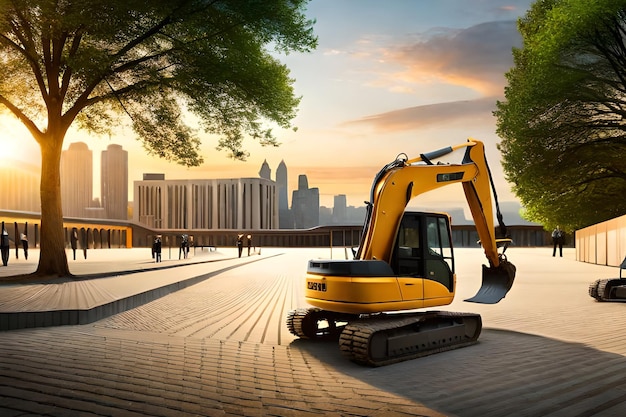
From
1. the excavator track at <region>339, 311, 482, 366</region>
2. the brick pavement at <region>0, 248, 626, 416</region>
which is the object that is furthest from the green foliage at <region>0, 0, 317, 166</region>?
the excavator track at <region>339, 311, 482, 366</region>

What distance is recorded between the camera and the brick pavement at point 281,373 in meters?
5.17

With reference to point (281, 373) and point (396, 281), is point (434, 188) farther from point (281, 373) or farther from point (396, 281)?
point (281, 373)

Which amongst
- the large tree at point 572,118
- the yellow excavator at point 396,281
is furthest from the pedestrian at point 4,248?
the large tree at point 572,118

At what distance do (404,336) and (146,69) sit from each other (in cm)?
1633

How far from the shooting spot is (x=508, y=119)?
32.7 m

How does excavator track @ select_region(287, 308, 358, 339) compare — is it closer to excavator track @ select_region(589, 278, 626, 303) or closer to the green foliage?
excavator track @ select_region(589, 278, 626, 303)

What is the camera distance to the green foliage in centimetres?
1764

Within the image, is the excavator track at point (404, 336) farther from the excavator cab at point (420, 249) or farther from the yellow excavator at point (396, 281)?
the excavator cab at point (420, 249)

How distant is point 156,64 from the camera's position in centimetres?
2095

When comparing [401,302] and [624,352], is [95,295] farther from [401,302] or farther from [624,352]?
[624,352]

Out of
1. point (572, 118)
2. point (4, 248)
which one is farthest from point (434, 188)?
point (572, 118)

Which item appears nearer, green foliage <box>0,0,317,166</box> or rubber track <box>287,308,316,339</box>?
rubber track <box>287,308,316,339</box>

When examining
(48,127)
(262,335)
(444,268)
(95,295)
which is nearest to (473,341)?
(444,268)

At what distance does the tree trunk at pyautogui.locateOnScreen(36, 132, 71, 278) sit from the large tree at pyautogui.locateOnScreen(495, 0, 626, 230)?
78.5 feet
